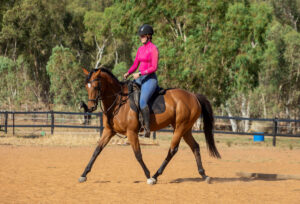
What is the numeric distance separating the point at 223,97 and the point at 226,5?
684cm

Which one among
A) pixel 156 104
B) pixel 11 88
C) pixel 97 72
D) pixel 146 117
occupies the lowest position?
→ pixel 11 88

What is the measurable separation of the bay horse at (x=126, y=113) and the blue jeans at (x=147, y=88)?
0.30m

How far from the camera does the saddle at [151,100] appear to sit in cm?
852

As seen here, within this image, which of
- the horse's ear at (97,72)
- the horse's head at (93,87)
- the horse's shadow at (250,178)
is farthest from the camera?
the horse's shadow at (250,178)

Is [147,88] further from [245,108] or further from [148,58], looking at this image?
[245,108]

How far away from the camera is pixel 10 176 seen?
9.07m

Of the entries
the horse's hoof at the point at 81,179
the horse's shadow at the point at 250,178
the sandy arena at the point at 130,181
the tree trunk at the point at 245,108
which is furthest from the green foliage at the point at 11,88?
the horse's shadow at the point at 250,178

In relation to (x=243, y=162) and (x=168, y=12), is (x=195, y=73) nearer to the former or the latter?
(x=168, y=12)

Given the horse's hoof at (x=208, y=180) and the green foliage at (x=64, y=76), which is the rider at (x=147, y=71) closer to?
the horse's hoof at (x=208, y=180)

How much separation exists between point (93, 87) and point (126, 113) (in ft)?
2.95

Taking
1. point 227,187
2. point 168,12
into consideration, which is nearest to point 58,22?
point 168,12

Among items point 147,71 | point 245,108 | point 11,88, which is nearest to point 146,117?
point 147,71

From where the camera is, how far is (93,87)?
8.09 metres

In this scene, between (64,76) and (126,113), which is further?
(64,76)
